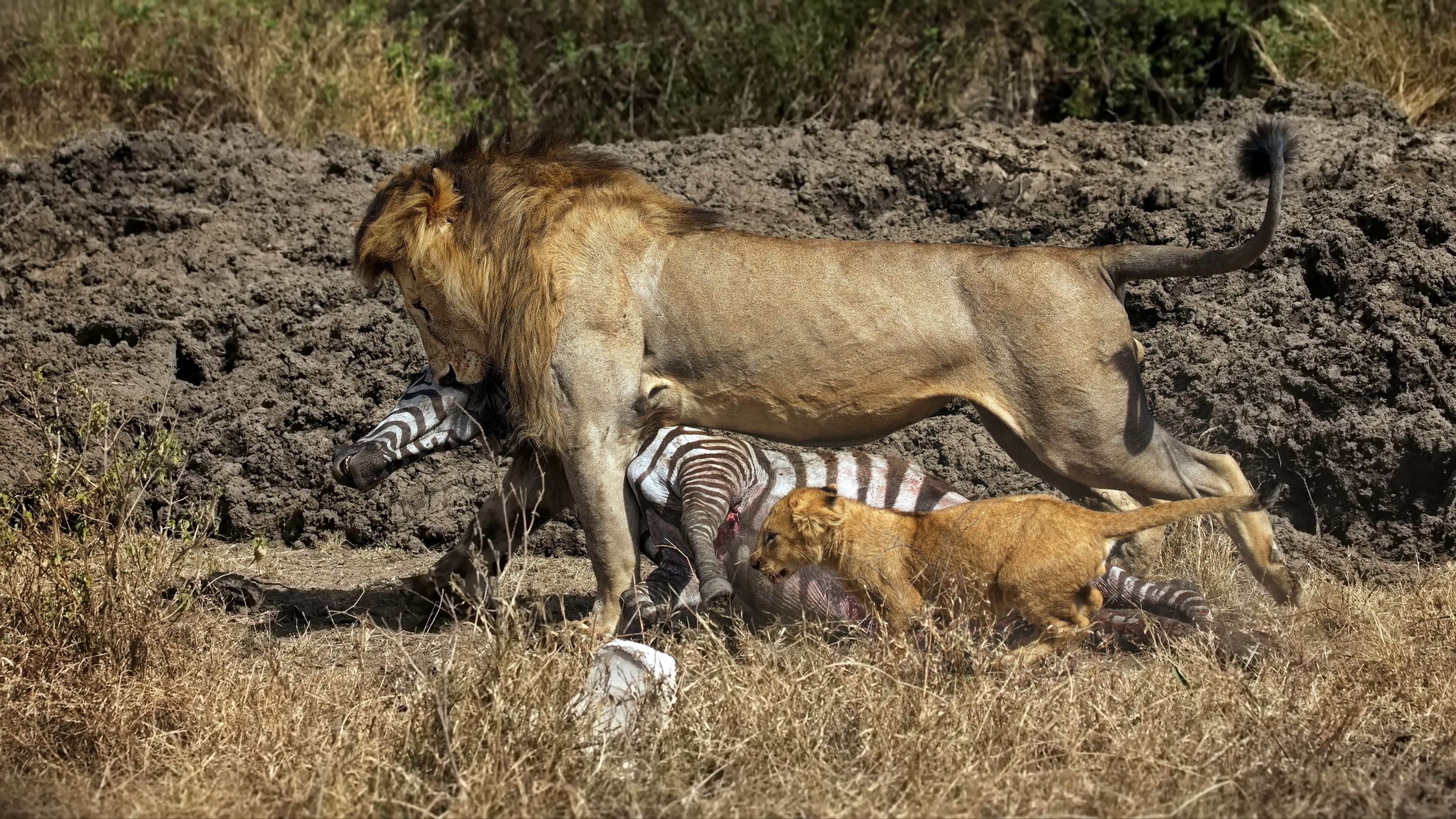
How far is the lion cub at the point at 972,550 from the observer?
4352mm

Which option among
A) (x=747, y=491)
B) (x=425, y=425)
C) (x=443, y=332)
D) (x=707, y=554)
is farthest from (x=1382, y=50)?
(x=425, y=425)

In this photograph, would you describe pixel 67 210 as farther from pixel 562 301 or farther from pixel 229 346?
pixel 562 301

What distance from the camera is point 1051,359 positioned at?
457cm

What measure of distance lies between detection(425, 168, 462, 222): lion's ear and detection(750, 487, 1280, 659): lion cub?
154cm

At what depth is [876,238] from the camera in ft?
25.0

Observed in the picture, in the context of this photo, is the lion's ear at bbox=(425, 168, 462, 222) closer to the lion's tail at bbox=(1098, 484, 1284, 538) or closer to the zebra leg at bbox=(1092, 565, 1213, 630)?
the lion's tail at bbox=(1098, 484, 1284, 538)

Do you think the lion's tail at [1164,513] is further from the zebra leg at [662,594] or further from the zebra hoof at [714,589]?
the zebra leg at [662,594]

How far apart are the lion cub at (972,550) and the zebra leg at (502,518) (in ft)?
3.84

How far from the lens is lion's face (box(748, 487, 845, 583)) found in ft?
14.9

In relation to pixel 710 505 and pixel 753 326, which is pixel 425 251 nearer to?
pixel 753 326

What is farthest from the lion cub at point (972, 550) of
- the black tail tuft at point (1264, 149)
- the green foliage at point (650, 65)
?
the green foliage at point (650, 65)

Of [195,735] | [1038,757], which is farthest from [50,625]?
[1038,757]

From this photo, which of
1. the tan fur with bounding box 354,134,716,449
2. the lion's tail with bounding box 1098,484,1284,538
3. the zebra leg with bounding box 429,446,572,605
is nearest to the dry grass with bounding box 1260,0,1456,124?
the lion's tail with bounding box 1098,484,1284,538

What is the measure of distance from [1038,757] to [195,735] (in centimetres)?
224
